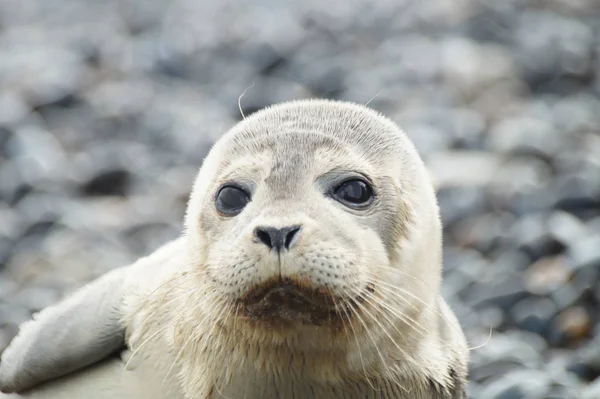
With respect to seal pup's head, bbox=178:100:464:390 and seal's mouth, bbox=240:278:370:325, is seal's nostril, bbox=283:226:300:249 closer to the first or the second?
seal pup's head, bbox=178:100:464:390

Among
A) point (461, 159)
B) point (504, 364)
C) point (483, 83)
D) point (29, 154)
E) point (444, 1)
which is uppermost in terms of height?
point (444, 1)

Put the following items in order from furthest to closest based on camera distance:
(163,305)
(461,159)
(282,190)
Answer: (461,159), (163,305), (282,190)

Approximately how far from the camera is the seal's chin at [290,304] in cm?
358

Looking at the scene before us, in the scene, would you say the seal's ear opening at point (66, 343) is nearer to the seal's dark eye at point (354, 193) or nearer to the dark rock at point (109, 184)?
the seal's dark eye at point (354, 193)

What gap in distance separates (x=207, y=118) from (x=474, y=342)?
4.54m

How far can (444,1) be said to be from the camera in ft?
39.2

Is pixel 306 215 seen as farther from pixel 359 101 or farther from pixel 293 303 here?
pixel 359 101

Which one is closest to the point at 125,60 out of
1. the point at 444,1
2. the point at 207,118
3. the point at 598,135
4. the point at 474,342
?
the point at 207,118

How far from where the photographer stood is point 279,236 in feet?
11.6

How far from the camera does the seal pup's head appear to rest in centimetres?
361

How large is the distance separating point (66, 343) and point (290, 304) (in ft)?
4.58

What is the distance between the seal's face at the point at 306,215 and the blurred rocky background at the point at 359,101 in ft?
4.34

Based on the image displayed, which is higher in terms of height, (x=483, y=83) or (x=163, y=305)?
(x=483, y=83)

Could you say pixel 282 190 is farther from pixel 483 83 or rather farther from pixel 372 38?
pixel 372 38
